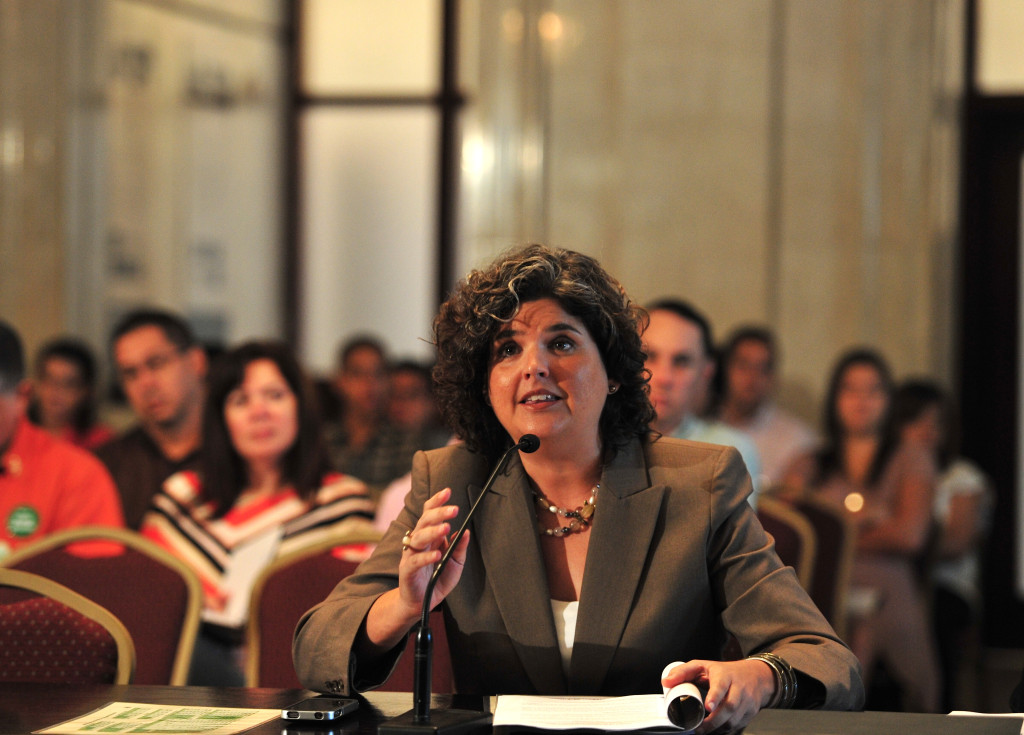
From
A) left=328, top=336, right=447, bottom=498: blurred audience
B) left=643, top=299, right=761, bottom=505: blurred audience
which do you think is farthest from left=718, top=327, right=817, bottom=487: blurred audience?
left=643, top=299, right=761, bottom=505: blurred audience

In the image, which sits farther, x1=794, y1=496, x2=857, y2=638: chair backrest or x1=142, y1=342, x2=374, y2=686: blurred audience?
x1=794, y1=496, x2=857, y2=638: chair backrest

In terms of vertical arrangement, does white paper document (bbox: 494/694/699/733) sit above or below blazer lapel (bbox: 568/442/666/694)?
below

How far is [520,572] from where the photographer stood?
77.0 inches

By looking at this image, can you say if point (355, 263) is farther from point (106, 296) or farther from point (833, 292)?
point (833, 292)

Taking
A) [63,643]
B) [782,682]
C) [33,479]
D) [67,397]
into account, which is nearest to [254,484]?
[33,479]

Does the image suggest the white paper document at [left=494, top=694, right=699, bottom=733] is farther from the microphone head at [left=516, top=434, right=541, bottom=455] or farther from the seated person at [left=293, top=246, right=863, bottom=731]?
the microphone head at [left=516, top=434, right=541, bottom=455]

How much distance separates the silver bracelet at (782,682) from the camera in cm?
169

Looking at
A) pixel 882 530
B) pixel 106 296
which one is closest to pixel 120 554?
pixel 882 530

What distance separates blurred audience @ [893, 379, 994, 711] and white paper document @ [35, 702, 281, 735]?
12.5 ft

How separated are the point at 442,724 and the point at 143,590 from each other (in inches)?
43.6

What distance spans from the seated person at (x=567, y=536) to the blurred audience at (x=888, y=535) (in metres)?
2.54

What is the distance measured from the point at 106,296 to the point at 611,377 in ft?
16.0

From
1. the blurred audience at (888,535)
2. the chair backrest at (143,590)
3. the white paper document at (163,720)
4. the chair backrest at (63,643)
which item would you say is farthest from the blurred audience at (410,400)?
the white paper document at (163,720)

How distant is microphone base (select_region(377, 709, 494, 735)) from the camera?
1.51 metres
